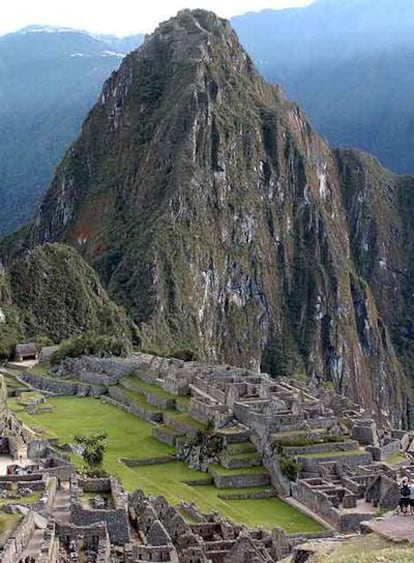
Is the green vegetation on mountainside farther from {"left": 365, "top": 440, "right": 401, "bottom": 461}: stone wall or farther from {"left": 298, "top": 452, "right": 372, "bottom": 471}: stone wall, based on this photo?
{"left": 298, "top": 452, "right": 372, "bottom": 471}: stone wall

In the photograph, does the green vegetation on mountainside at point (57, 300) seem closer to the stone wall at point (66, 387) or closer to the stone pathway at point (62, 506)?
the stone wall at point (66, 387)

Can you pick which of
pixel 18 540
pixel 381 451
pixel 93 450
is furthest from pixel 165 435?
pixel 18 540

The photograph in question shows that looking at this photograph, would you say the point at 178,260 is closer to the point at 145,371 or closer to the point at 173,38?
the point at 173,38

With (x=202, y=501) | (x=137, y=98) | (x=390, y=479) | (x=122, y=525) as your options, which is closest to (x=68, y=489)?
(x=122, y=525)

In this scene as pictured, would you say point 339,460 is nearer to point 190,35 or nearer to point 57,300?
point 57,300

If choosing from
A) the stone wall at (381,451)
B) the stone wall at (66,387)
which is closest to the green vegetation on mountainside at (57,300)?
the stone wall at (66,387)

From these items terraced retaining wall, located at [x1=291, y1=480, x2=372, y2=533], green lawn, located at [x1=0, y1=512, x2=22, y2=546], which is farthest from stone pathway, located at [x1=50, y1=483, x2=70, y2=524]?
terraced retaining wall, located at [x1=291, y1=480, x2=372, y2=533]
